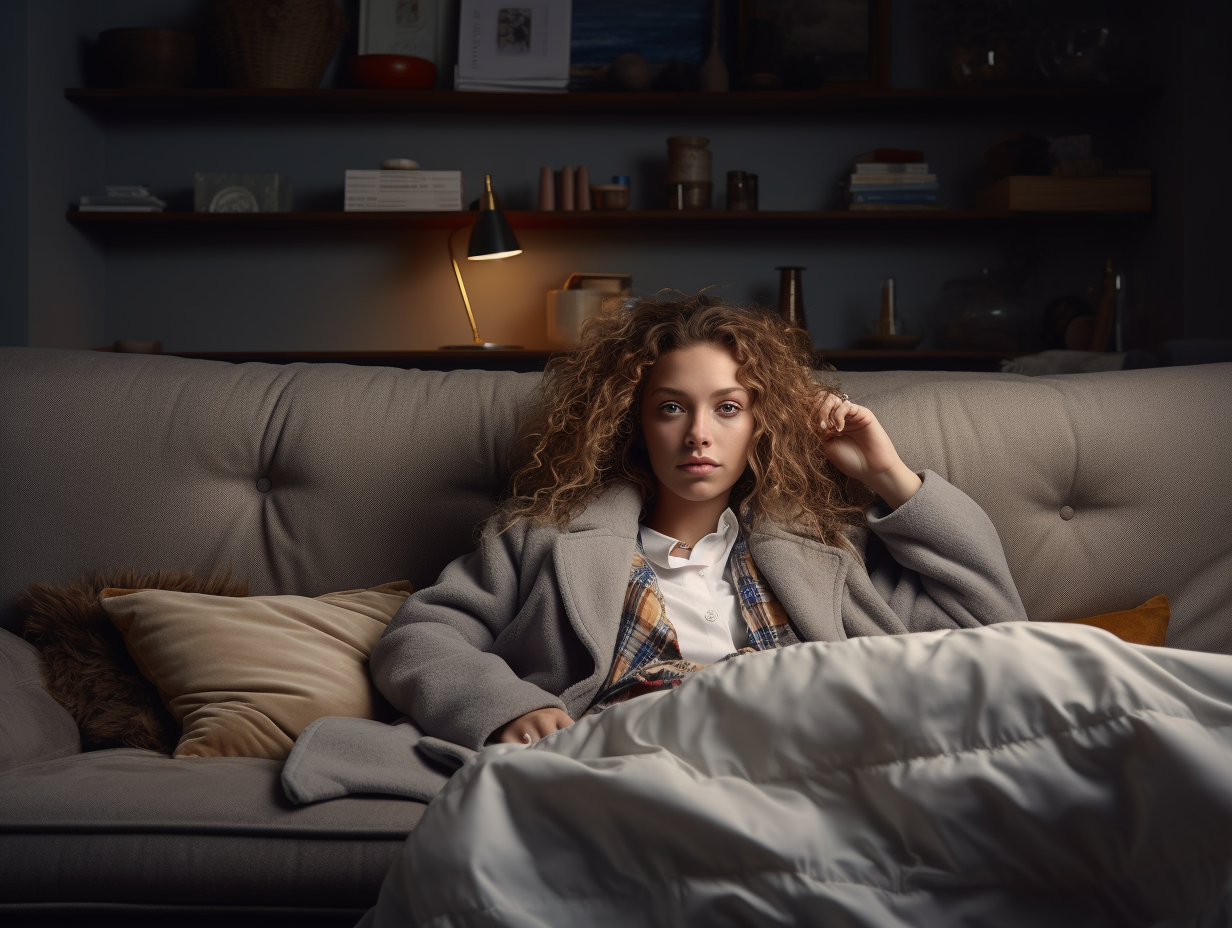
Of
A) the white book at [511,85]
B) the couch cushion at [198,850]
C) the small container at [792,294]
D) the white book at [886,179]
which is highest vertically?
the white book at [511,85]

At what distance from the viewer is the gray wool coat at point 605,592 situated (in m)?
1.32

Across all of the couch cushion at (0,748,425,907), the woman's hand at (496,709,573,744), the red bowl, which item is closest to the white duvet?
the couch cushion at (0,748,425,907)

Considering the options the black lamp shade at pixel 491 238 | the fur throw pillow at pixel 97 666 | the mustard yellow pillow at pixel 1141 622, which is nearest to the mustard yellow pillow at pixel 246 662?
the fur throw pillow at pixel 97 666

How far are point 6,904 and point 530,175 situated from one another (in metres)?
2.91

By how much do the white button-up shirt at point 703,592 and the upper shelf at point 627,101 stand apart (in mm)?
2233

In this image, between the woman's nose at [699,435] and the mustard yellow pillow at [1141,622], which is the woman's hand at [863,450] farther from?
the mustard yellow pillow at [1141,622]

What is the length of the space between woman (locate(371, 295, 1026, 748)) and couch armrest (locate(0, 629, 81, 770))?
0.40 m

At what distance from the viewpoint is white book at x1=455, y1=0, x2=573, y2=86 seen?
3379mm

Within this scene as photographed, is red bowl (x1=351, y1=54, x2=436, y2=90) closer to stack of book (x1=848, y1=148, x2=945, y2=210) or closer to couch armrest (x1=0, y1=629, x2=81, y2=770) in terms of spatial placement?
stack of book (x1=848, y1=148, x2=945, y2=210)

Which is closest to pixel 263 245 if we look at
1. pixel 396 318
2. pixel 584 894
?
pixel 396 318

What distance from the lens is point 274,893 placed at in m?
1.02

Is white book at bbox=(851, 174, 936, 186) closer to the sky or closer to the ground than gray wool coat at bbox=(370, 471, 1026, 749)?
closer to the sky

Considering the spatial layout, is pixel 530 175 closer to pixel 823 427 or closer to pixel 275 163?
pixel 275 163

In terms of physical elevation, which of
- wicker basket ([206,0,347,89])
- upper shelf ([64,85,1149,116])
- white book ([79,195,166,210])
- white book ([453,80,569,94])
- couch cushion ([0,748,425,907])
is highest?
wicker basket ([206,0,347,89])
